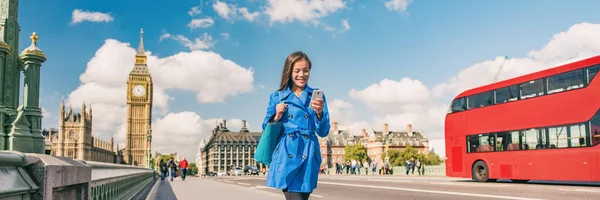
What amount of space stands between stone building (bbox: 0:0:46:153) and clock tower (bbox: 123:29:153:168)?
379 ft

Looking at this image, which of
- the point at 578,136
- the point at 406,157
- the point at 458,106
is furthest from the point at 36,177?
the point at 406,157

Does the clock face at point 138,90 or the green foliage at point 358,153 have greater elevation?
the clock face at point 138,90

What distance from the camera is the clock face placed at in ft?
468

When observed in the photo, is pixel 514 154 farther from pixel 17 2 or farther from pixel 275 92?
pixel 17 2

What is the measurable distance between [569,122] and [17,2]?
25.4 m

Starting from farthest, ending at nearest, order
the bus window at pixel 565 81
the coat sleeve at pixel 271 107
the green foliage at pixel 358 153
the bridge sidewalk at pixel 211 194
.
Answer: the green foliage at pixel 358 153 < the bus window at pixel 565 81 < the bridge sidewalk at pixel 211 194 < the coat sleeve at pixel 271 107

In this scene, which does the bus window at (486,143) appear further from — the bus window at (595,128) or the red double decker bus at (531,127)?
the bus window at (595,128)

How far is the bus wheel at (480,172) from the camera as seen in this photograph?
21.6 m

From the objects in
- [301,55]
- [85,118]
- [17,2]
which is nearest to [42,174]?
[301,55]

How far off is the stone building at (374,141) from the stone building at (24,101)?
10860 centimetres

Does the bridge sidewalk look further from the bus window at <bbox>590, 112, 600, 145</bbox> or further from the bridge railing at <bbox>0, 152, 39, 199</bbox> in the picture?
the bridge railing at <bbox>0, 152, 39, 199</bbox>

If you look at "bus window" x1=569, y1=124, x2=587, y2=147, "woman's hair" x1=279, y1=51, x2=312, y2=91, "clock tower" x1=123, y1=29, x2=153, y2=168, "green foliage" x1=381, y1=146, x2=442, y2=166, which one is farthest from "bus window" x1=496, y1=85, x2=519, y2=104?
"clock tower" x1=123, y1=29, x2=153, y2=168

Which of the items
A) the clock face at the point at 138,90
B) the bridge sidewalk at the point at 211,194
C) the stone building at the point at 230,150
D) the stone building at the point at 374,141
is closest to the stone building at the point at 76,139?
the clock face at the point at 138,90

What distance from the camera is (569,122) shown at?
17.5 metres
